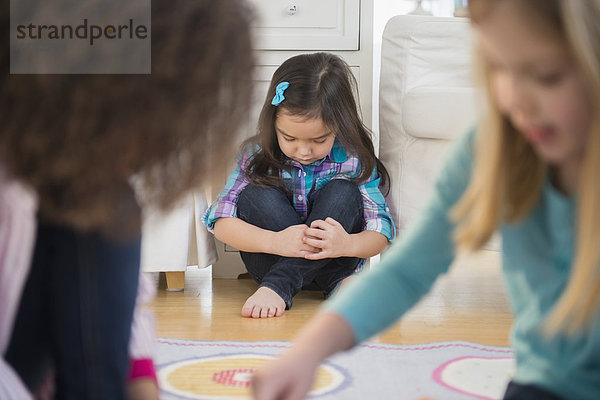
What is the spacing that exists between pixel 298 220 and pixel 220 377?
24.7 inches

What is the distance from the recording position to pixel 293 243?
1.53 m

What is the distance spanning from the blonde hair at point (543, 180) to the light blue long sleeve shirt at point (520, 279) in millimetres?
17

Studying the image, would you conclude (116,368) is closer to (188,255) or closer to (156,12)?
(156,12)

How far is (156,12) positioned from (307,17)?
59.3 inches

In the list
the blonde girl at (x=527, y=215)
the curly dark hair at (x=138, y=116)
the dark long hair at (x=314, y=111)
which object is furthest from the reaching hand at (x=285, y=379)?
the dark long hair at (x=314, y=111)

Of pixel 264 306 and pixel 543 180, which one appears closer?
pixel 543 180

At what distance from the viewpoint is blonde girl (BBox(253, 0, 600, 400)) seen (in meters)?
0.49

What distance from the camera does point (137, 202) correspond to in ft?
1.75

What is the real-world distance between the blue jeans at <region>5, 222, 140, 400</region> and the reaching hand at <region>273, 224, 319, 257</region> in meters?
1.00

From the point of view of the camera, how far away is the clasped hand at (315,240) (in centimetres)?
152

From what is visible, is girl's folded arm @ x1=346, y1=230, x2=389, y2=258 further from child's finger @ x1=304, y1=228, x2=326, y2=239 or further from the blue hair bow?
the blue hair bow

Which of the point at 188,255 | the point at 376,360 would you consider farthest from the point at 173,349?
the point at 188,255

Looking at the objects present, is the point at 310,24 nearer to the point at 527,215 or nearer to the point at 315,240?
the point at 315,240

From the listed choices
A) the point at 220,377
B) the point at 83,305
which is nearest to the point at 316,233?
the point at 220,377
